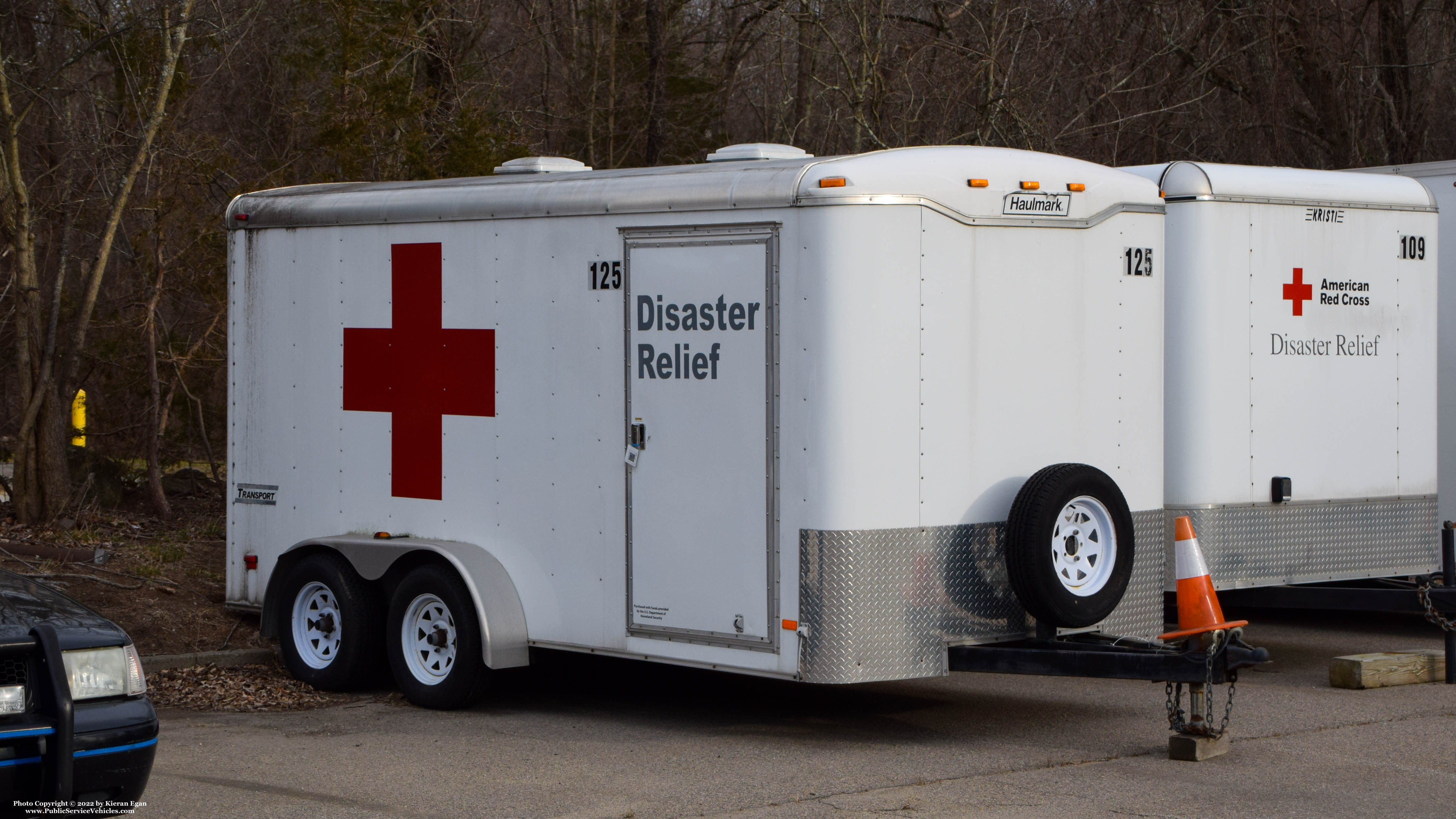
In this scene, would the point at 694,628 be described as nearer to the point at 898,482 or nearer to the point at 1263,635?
the point at 898,482

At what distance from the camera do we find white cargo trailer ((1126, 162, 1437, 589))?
30.0 ft

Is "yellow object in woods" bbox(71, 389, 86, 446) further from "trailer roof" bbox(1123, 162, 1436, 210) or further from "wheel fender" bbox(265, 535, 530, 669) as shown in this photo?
"trailer roof" bbox(1123, 162, 1436, 210)

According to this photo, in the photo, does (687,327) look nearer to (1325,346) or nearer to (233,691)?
→ (233,691)

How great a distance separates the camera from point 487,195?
848 centimetres

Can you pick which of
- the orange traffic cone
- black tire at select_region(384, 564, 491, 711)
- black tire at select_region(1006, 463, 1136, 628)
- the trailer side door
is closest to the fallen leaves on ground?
black tire at select_region(384, 564, 491, 711)

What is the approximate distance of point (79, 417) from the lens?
49.8 ft

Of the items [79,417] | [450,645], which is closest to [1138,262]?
[450,645]

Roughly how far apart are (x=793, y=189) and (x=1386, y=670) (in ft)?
14.8

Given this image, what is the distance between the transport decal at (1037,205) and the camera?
764 cm

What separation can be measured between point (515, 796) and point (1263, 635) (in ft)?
21.0

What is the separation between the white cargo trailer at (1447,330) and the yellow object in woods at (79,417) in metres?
10.9

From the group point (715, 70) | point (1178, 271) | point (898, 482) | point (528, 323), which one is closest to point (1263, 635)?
point (1178, 271)

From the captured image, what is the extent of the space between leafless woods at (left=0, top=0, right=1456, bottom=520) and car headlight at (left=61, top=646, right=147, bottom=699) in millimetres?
7604

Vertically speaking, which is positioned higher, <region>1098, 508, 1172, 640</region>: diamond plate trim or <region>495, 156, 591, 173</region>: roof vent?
<region>495, 156, 591, 173</region>: roof vent
